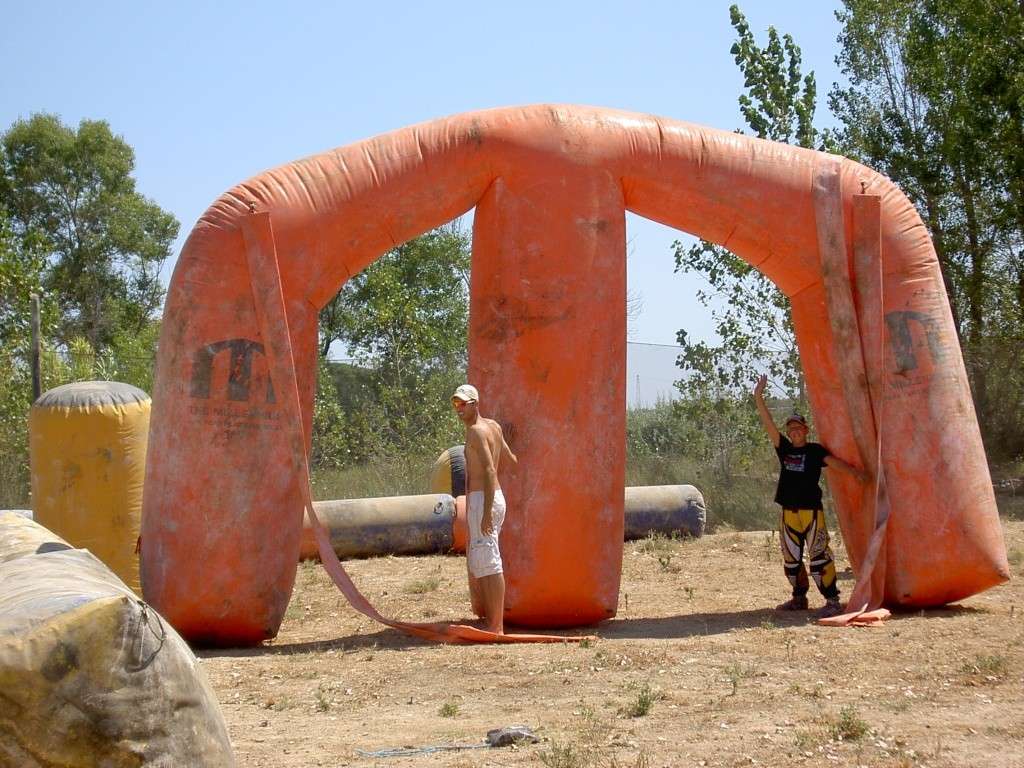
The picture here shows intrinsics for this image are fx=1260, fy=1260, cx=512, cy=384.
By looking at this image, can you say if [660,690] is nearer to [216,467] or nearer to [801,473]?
[801,473]

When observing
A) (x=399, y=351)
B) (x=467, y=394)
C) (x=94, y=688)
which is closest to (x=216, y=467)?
(x=467, y=394)

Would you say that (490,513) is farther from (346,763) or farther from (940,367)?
(940,367)

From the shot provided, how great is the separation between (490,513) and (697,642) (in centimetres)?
160

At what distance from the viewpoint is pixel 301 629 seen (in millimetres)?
9359

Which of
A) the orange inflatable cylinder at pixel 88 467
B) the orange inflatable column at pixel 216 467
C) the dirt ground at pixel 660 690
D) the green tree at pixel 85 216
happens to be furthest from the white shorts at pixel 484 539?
the green tree at pixel 85 216

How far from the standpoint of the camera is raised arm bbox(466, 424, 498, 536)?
8.05 meters

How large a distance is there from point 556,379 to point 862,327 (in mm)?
2257

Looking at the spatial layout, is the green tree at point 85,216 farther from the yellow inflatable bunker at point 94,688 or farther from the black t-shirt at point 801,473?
the yellow inflatable bunker at point 94,688

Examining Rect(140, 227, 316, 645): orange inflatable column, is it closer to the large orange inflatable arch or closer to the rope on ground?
the large orange inflatable arch

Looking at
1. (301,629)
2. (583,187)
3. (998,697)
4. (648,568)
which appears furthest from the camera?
(648,568)

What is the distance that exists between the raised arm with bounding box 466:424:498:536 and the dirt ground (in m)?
0.93

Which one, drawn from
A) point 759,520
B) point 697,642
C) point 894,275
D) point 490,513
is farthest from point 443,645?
point 759,520

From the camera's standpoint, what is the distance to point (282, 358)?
8375 millimetres

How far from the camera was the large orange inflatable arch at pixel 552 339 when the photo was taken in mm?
8289
